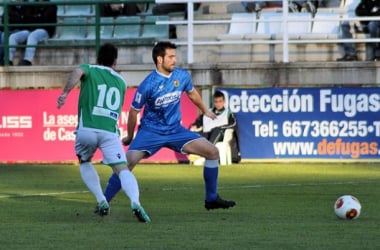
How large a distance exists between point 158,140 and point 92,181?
44.4 inches

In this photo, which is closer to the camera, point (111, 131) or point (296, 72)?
point (111, 131)

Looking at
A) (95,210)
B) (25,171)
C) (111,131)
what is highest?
(111,131)

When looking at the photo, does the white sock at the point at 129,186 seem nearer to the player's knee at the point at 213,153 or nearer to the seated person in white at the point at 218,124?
the player's knee at the point at 213,153

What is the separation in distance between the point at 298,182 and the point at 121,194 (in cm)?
332

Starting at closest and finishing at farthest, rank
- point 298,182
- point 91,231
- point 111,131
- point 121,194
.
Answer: point 91,231 < point 111,131 < point 121,194 < point 298,182

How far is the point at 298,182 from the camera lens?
66.1 feet

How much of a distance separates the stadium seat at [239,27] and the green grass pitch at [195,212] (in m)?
3.74

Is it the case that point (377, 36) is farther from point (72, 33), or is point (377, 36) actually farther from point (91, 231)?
point (91, 231)

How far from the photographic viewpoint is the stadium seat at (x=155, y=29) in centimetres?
2736

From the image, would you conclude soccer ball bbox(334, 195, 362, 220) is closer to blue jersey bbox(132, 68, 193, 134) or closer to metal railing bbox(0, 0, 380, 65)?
blue jersey bbox(132, 68, 193, 134)

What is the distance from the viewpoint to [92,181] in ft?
46.6

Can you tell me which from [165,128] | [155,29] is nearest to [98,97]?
[165,128]

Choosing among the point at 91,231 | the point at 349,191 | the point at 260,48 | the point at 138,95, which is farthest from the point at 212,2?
the point at 91,231

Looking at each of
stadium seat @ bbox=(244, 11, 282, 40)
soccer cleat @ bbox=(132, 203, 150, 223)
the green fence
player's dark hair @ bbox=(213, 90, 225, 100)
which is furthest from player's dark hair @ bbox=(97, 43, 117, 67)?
stadium seat @ bbox=(244, 11, 282, 40)
